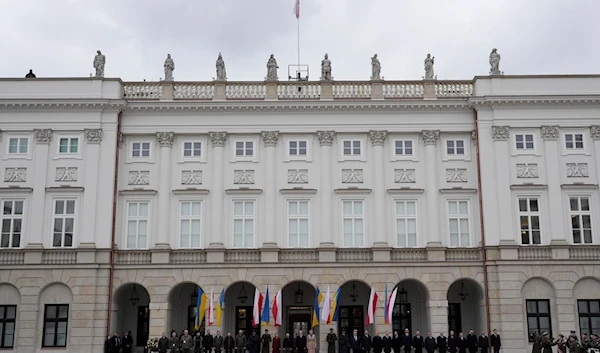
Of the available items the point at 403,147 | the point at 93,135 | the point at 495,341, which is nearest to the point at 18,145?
the point at 93,135

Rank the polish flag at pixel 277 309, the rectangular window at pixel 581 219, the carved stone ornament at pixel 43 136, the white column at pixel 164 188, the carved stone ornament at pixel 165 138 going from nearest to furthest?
the polish flag at pixel 277 309
the rectangular window at pixel 581 219
the white column at pixel 164 188
the carved stone ornament at pixel 43 136
the carved stone ornament at pixel 165 138

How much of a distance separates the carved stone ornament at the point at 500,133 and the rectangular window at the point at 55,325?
71.9 ft

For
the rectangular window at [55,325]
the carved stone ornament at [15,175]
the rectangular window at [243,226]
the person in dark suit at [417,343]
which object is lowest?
the person in dark suit at [417,343]

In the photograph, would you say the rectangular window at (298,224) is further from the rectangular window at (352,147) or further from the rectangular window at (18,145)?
the rectangular window at (18,145)

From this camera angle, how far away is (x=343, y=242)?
1421 inches

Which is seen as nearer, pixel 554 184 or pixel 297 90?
pixel 554 184

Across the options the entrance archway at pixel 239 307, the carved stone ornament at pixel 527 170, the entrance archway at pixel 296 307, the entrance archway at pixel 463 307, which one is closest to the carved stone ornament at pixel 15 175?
the entrance archway at pixel 239 307

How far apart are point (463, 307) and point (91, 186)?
63.2ft

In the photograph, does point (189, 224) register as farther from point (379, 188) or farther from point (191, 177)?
point (379, 188)

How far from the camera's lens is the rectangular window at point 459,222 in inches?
1425

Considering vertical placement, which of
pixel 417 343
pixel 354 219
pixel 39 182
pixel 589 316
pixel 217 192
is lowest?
pixel 417 343

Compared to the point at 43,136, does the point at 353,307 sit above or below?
below

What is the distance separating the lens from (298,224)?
36.3 m

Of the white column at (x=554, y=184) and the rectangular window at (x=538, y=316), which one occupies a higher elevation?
the white column at (x=554, y=184)
